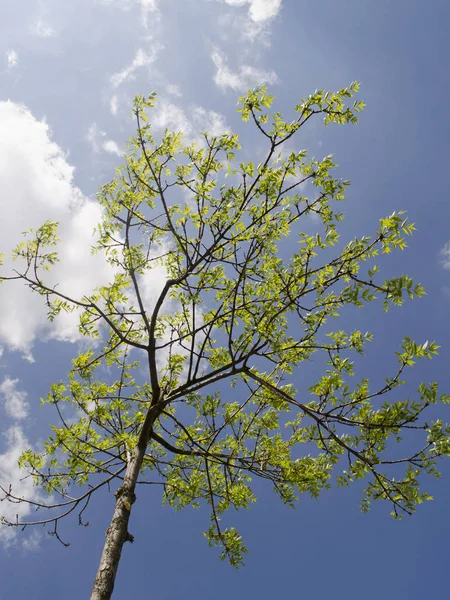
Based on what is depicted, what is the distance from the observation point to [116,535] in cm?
531

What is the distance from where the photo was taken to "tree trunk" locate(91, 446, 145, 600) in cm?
470

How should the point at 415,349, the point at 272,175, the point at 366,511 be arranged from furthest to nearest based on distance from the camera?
1. the point at 366,511
2. the point at 272,175
3. the point at 415,349

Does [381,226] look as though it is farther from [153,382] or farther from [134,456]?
[134,456]

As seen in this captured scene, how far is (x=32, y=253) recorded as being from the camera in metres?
7.01

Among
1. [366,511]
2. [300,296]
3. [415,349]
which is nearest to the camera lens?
[415,349]

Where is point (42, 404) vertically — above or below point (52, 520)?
above

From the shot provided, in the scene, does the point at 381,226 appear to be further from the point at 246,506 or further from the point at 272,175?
the point at 246,506

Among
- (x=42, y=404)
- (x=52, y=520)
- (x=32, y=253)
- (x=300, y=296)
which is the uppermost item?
(x=32, y=253)

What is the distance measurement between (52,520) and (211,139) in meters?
6.90

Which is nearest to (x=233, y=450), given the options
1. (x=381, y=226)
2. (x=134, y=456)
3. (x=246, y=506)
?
(x=246, y=506)

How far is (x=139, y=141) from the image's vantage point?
21.4 feet

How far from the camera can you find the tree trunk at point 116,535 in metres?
4.70

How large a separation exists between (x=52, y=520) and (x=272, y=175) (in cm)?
677

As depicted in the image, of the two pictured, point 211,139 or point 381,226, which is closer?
point 381,226
